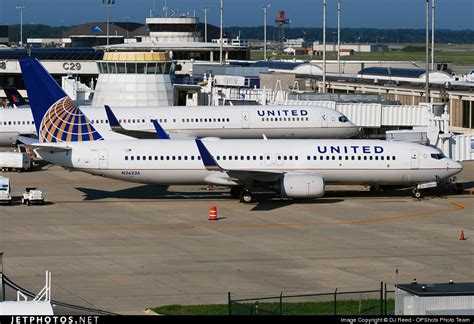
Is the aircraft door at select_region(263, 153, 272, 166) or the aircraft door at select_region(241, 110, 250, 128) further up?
the aircraft door at select_region(241, 110, 250, 128)

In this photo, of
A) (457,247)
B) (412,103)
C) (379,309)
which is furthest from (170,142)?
(412,103)

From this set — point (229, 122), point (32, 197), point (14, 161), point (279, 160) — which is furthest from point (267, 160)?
point (14, 161)

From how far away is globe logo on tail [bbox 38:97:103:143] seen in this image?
6606cm

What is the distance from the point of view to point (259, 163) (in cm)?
6359

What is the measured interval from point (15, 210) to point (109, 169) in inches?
222

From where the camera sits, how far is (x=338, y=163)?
63625 mm

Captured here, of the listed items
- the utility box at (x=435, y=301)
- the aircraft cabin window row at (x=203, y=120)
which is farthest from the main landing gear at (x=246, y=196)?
the utility box at (x=435, y=301)

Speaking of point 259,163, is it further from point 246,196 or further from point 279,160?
point 246,196

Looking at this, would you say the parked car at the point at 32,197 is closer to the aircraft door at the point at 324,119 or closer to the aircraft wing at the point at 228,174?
the aircraft wing at the point at 228,174

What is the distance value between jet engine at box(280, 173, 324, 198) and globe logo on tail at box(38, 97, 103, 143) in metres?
11.9

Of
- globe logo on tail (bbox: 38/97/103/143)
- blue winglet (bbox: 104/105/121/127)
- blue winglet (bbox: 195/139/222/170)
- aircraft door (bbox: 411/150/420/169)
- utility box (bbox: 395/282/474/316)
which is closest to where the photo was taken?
utility box (bbox: 395/282/474/316)

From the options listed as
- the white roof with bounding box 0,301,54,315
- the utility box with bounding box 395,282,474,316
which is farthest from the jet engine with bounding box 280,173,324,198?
the white roof with bounding box 0,301,54,315

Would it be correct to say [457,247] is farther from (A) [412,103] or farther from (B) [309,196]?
(A) [412,103]

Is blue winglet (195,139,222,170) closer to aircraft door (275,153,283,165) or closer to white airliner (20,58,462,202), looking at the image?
white airliner (20,58,462,202)
